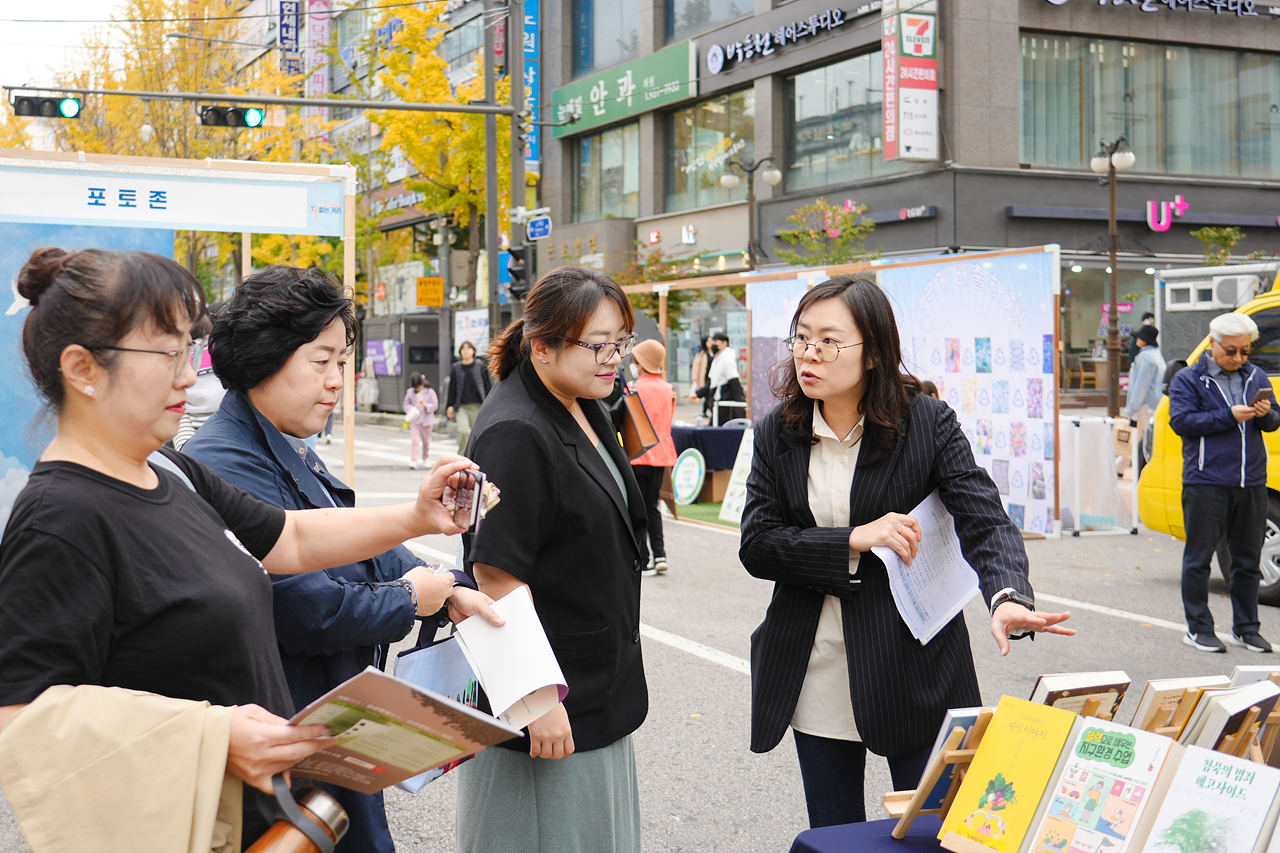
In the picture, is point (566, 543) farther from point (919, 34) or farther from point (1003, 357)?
point (919, 34)

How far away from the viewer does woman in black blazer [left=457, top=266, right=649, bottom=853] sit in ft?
7.79

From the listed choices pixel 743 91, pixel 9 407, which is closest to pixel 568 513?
pixel 9 407

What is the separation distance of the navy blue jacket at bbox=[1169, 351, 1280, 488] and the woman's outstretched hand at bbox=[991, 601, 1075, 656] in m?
5.09

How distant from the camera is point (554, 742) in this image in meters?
2.33

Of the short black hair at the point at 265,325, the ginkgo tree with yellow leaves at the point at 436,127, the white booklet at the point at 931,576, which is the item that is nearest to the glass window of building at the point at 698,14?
the ginkgo tree with yellow leaves at the point at 436,127

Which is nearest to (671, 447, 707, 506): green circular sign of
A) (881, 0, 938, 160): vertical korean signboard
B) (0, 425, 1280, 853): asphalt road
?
(0, 425, 1280, 853): asphalt road

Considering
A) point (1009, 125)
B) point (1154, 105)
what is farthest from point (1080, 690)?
point (1154, 105)

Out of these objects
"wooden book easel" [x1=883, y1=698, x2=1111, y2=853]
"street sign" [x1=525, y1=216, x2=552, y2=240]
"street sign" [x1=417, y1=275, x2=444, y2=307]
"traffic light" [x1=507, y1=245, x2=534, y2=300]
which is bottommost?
"wooden book easel" [x1=883, y1=698, x2=1111, y2=853]

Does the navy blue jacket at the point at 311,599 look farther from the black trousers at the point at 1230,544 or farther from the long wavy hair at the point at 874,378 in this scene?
the black trousers at the point at 1230,544

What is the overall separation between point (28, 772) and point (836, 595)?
182cm

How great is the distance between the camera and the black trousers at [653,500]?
8.47 meters

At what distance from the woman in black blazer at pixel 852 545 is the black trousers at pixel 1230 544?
4.70 meters

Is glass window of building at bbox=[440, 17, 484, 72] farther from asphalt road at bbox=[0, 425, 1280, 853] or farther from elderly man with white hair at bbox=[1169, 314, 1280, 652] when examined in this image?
elderly man with white hair at bbox=[1169, 314, 1280, 652]

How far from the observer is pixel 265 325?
7.42 ft
